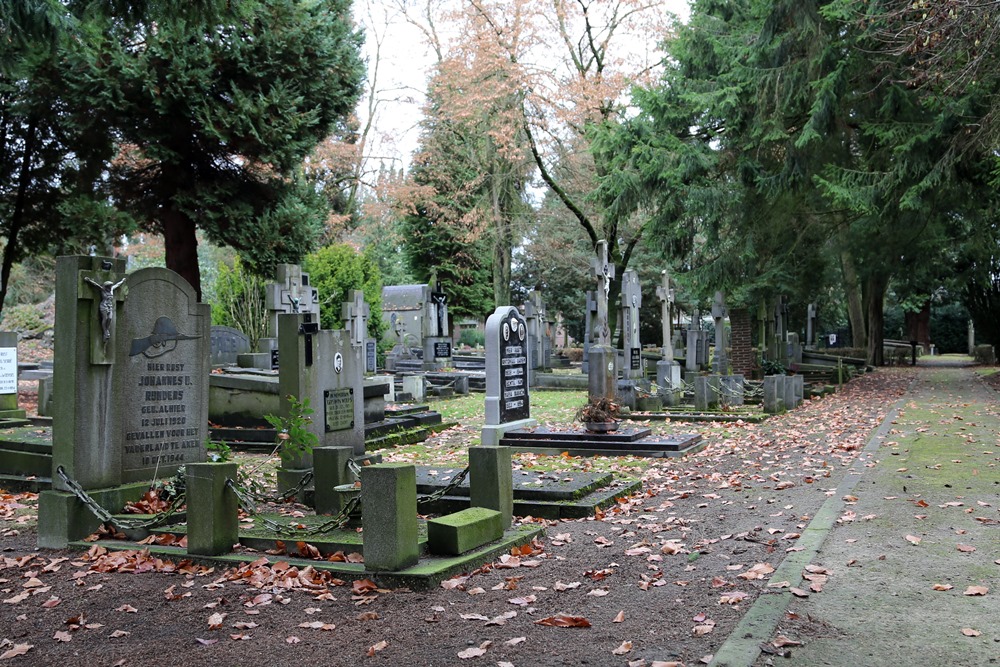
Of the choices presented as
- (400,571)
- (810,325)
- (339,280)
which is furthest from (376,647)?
(810,325)

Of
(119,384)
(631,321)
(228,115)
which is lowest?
(119,384)

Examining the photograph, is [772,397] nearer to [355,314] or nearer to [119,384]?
[355,314]

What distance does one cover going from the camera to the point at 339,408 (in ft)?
31.9

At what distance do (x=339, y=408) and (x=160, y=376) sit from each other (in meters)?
2.47

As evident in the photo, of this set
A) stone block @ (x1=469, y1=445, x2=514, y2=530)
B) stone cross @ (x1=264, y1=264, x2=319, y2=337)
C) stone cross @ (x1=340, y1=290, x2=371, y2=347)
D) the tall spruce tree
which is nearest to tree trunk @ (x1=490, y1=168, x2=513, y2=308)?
stone cross @ (x1=340, y1=290, x2=371, y2=347)

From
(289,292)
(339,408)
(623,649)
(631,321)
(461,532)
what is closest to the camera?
(623,649)

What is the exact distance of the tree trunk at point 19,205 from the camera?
750 inches

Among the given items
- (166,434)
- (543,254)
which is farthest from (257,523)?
(543,254)

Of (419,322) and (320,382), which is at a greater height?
(419,322)

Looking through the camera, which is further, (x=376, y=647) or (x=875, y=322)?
(x=875, y=322)

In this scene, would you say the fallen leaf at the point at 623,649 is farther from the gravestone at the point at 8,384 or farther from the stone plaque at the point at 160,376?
the gravestone at the point at 8,384

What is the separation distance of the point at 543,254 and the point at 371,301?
479 inches

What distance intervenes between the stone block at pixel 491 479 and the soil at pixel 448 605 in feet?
1.50

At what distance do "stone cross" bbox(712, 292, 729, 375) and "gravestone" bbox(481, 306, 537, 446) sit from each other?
10807 millimetres
